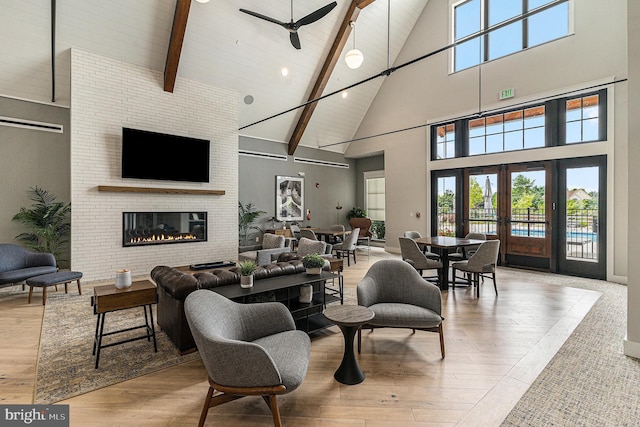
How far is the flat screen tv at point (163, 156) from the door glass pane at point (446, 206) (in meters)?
6.08

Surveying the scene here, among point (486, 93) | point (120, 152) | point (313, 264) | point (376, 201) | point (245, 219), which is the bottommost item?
point (313, 264)

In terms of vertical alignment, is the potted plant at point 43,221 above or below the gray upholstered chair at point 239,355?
above

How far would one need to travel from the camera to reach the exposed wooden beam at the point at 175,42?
18.0ft

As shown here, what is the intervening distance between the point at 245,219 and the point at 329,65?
15.5 feet

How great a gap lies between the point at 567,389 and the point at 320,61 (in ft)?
26.6

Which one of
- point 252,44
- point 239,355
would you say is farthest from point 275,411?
point 252,44

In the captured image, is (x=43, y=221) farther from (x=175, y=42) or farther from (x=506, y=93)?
(x=506, y=93)

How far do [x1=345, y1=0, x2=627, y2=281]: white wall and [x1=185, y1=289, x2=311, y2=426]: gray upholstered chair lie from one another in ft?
21.8

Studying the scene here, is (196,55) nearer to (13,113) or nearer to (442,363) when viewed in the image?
(13,113)

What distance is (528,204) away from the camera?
6723 mm

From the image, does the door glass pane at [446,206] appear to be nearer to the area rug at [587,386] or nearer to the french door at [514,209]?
the french door at [514,209]

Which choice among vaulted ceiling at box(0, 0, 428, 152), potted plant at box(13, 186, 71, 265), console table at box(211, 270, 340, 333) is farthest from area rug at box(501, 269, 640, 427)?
potted plant at box(13, 186, 71, 265)

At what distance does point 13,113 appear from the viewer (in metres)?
5.59

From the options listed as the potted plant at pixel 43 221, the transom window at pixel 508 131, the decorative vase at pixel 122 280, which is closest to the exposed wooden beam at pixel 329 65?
the transom window at pixel 508 131
